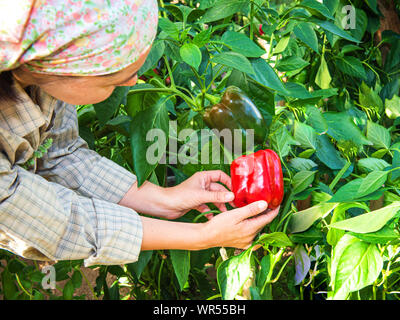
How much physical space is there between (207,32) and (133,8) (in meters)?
0.20

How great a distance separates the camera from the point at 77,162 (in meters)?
0.93

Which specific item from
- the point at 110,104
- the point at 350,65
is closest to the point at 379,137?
the point at 350,65

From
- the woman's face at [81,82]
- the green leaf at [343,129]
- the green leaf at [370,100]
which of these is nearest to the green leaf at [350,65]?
the green leaf at [370,100]

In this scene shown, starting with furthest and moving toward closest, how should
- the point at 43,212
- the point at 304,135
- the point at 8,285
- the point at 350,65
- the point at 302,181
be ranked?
1. the point at 350,65
2. the point at 8,285
3. the point at 304,135
4. the point at 302,181
5. the point at 43,212

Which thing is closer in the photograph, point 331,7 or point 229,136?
point 229,136

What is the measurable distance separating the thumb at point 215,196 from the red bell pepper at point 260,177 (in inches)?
0.7

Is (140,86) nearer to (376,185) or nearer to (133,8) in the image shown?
(133,8)

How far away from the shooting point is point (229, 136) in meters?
0.83

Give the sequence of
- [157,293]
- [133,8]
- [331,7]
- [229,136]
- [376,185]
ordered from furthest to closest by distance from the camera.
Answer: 1. [157,293]
2. [331,7]
3. [229,136]
4. [376,185]
5. [133,8]

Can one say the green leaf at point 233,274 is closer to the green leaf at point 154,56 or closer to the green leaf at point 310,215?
the green leaf at point 310,215

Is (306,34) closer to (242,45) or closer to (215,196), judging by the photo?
(242,45)

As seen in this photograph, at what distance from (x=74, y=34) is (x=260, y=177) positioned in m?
0.39

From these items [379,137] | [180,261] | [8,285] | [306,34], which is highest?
[306,34]
